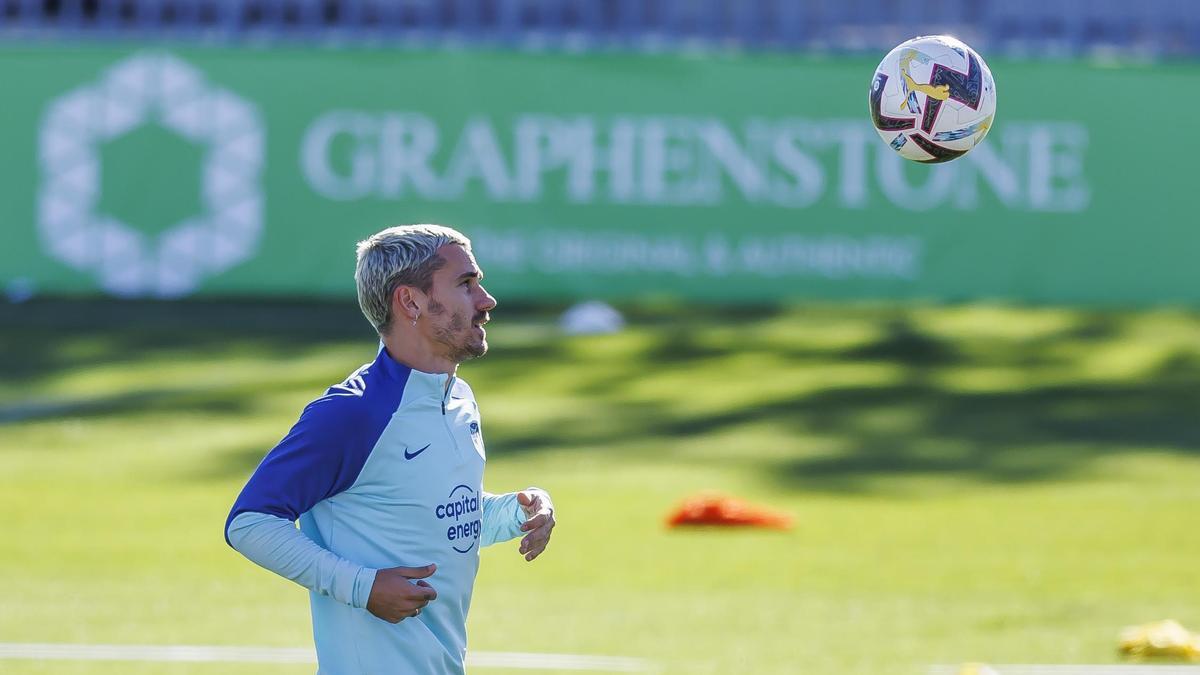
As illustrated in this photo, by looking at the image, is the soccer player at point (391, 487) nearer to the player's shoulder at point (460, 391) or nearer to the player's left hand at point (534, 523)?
the player's shoulder at point (460, 391)

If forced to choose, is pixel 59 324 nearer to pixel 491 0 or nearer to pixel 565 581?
pixel 491 0

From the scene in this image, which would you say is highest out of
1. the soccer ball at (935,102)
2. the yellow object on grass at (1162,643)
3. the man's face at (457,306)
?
the soccer ball at (935,102)

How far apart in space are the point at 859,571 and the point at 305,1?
1088 centimetres

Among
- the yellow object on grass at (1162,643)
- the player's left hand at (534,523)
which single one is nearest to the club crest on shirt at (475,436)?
the player's left hand at (534,523)

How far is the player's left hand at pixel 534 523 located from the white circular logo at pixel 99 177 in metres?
13.9

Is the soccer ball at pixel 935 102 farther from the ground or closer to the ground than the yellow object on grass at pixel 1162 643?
farther from the ground

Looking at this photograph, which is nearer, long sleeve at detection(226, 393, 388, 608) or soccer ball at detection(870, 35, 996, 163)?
long sleeve at detection(226, 393, 388, 608)

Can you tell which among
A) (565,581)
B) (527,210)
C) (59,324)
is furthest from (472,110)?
(565,581)

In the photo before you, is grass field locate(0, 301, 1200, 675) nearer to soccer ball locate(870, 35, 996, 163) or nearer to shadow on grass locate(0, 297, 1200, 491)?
shadow on grass locate(0, 297, 1200, 491)

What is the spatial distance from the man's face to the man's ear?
0.03 m

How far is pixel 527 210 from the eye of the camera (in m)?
18.9

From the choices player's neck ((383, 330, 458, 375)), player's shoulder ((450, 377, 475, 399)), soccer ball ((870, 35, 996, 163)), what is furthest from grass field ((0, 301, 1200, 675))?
player's neck ((383, 330, 458, 375))

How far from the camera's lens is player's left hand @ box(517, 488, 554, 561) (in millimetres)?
5453

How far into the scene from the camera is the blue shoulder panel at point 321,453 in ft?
16.2
